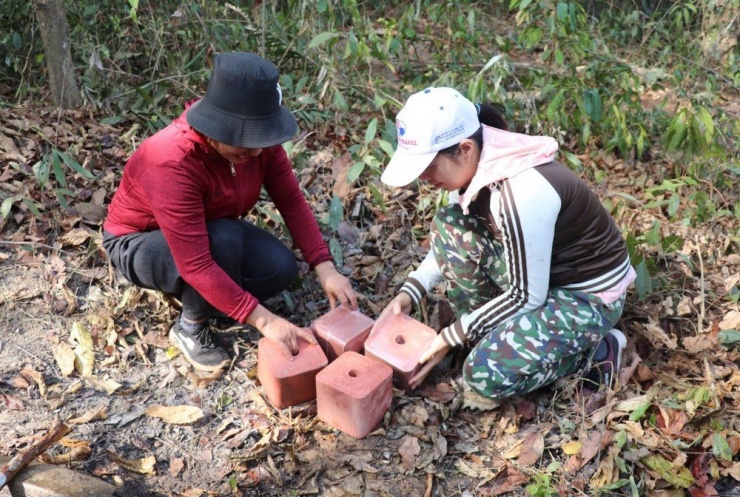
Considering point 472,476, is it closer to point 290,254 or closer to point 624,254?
point 624,254

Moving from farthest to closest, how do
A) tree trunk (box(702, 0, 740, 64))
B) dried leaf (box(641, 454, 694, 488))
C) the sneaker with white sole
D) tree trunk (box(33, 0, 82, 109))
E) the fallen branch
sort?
tree trunk (box(702, 0, 740, 64)) → tree trunk (box(33, 0, 82, 109)) → the sneaker with white sole → dried leaf (box(641, 454, 694, 488)) → the fallen branch

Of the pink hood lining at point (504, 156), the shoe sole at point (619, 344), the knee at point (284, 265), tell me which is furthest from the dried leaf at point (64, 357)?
the shoe sole at point (619, 344)

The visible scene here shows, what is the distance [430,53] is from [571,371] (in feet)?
11.1

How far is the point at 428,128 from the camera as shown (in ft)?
6.34

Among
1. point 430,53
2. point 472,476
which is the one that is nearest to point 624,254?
point 472,476

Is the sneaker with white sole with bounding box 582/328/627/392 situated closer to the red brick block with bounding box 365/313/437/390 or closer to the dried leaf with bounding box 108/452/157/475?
the red brick block with bounding box 365/313/437/390

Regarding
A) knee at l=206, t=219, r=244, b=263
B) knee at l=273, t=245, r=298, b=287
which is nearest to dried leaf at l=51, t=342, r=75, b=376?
knee at l=206, t=219, r=244, b=263

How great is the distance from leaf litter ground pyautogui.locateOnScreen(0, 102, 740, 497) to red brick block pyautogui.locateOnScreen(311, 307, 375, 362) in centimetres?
22

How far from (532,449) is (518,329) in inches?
15.2

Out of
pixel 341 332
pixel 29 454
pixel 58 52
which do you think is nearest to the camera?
pixel 29 454

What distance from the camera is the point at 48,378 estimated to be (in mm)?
2404

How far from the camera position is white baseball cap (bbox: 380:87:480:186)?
1.94 metres

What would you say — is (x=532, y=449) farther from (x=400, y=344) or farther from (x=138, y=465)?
(x=138, y=465)

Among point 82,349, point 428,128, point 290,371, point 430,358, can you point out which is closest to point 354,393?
point 290,371
